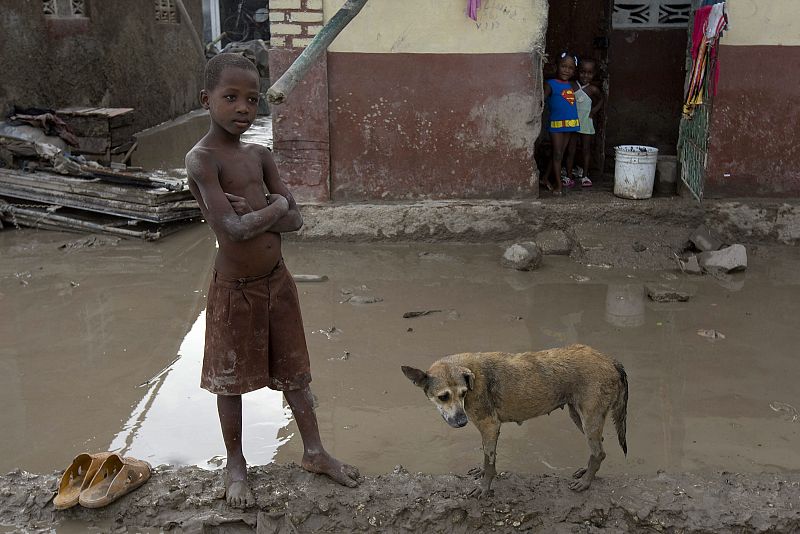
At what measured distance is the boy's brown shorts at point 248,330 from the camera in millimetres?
3113

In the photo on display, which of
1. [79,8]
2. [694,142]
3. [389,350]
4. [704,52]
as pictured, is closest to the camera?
[389,350]

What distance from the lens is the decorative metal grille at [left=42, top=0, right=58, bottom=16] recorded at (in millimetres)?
10711

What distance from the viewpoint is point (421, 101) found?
7320 mm

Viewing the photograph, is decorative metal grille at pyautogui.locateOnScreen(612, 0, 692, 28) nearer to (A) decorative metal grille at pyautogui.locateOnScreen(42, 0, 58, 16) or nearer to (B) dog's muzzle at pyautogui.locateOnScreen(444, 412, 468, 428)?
(A) decorative metal grille at pyautogui.locateOnScreen(42, 0, 58, 16)

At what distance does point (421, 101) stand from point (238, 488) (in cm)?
486

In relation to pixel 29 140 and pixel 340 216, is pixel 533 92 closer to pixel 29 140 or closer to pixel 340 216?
pixel 340 216

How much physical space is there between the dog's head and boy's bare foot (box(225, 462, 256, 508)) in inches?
33.7

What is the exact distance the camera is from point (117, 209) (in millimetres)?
7805

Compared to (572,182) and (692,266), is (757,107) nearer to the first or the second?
(692,266)

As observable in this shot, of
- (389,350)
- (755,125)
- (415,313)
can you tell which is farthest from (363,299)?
(755,125)

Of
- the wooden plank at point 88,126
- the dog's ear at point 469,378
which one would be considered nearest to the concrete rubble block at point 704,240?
the dog's ear at point 469,378

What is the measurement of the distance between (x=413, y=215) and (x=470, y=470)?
13.8 ft

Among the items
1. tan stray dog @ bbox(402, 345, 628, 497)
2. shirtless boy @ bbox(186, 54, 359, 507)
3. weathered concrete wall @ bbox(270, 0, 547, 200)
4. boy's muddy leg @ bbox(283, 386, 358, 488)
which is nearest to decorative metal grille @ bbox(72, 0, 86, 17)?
weathered concrete wall @ bbox(270, 0, 547, 200)

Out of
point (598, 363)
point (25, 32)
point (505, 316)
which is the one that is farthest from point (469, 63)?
point (25, 32)
